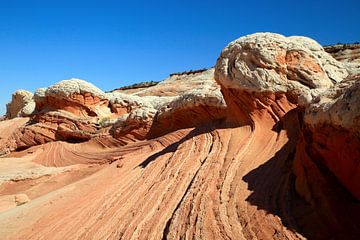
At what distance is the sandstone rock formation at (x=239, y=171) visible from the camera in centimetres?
383

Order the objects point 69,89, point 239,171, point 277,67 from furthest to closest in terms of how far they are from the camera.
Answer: point 69,89
point 277,67
point 239,171

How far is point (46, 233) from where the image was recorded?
6039 mm

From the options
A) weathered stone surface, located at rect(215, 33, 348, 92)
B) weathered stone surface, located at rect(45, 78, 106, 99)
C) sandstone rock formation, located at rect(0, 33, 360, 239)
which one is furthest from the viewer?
Answer: weathered stone surface, located at rect(45, 78, 106, 99)

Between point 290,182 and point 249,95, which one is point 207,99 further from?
point 290,182

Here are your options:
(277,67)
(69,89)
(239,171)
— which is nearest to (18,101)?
(69,89)

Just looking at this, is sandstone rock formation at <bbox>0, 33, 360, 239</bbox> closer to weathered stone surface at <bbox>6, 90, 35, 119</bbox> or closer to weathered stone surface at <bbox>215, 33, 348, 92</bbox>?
weathered stone surface at <bbox>215, 33, 348, 92</bbox>

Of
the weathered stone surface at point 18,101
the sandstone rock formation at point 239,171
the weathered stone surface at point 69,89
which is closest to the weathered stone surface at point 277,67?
the sandstone rock formation at point 239,171

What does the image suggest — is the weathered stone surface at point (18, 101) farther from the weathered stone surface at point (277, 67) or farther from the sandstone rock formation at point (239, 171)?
the weathered stone surface at point (277, 67)

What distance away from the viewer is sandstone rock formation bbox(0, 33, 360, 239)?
383 cm

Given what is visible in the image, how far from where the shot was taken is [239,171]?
5.53m

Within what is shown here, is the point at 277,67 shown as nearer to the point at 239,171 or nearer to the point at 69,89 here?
the point at 239,171

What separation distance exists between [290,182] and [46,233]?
397cm

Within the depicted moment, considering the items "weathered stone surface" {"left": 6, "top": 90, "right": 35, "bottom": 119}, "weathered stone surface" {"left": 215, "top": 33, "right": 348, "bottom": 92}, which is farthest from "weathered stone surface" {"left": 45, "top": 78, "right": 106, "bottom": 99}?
"weathered stone surface" {"left": 215, "top": 33, "right": 348, "bottom": 92}

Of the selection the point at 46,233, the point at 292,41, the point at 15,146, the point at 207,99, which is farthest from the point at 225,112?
the point at 15,146
